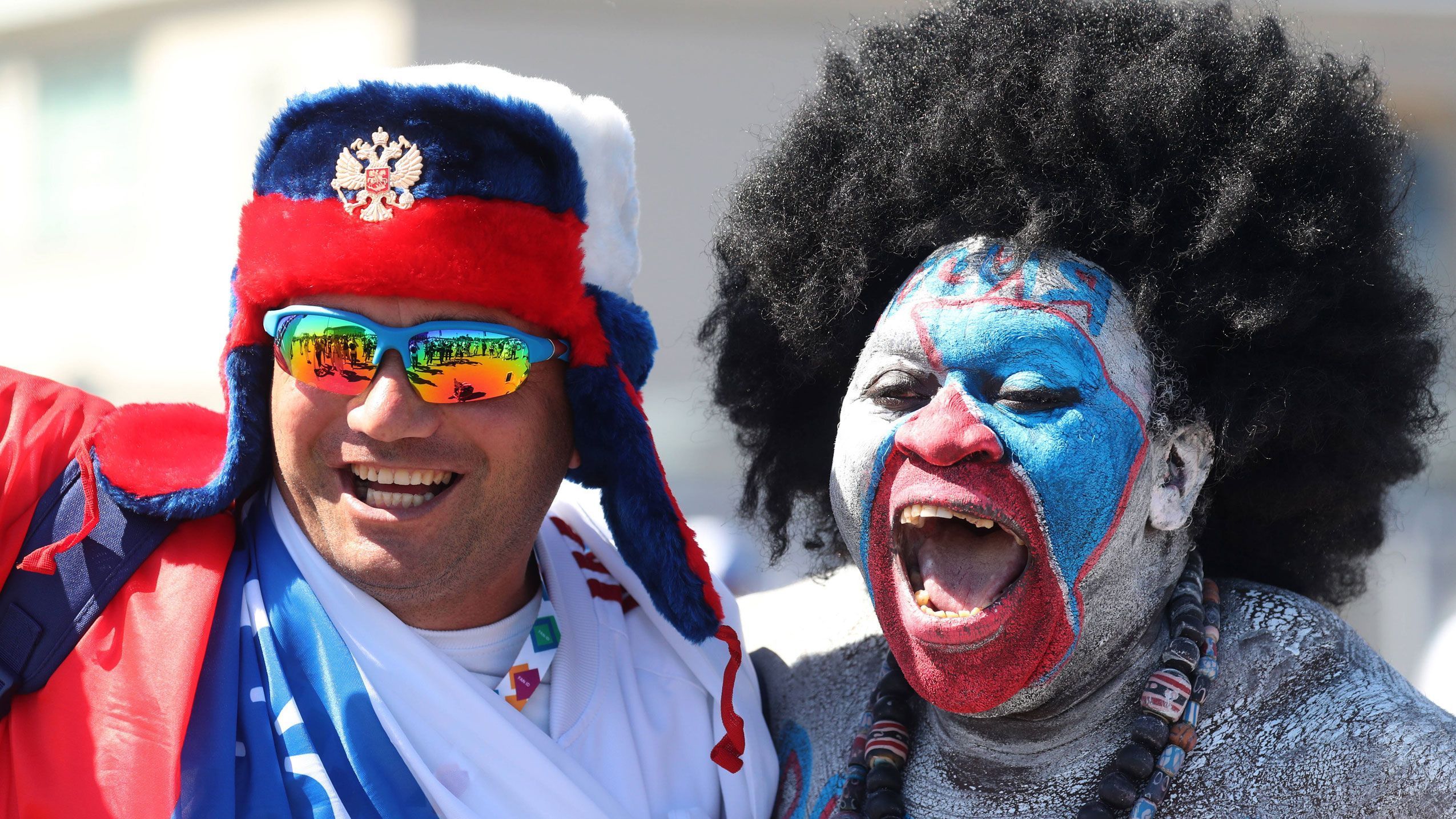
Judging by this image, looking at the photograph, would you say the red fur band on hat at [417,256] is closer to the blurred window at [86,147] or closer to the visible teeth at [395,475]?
the visible teeth at [395,475]

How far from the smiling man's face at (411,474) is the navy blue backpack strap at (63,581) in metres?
0.33

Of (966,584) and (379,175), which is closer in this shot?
(966,584)

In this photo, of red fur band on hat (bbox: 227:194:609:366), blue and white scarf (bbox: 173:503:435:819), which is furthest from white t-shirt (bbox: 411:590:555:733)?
red fur band on hat (bbox: 227:194:609:366)

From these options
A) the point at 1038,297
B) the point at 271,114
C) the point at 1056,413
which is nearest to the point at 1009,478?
the point at 1056,413

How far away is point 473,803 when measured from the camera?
278cm

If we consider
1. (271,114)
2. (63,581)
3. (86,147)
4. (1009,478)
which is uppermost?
(1009,478)

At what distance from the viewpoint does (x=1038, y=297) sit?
2682mm

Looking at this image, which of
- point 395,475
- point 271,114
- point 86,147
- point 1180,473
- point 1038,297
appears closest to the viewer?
point 1038,297

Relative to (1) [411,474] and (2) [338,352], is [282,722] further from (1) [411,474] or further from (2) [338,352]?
(2) [338,352]

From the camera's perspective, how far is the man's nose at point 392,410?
2846 mm

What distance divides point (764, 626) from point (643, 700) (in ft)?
2.01

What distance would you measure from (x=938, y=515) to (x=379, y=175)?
4.50ft

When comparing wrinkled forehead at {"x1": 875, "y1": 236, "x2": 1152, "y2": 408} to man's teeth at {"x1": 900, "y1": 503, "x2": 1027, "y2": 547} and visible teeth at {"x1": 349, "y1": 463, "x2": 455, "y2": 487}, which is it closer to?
man's teeth at {"x1": 900, "y1": 503, "x2": 1027, "y2": 547}

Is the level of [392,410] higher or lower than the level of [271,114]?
higher
